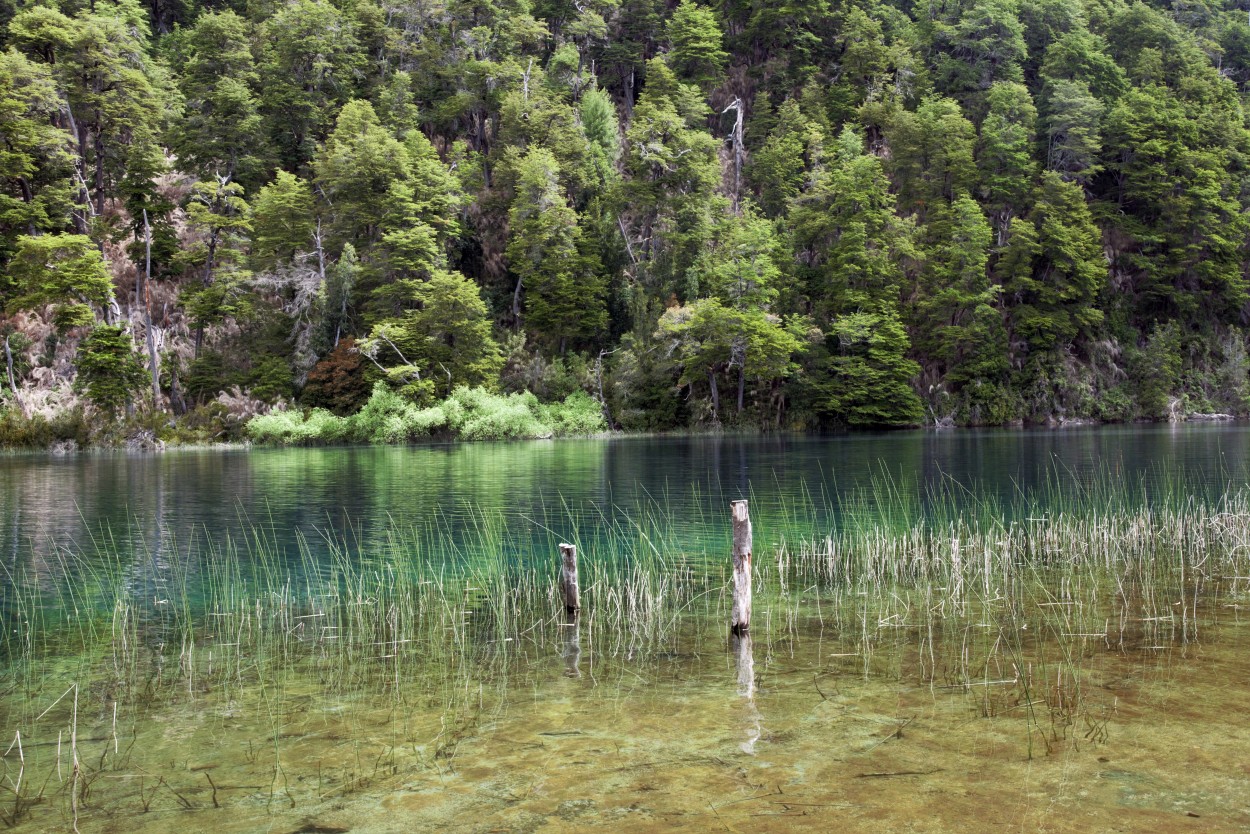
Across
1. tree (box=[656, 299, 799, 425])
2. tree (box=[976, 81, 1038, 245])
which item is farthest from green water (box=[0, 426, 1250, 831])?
tree (box=[976, 81, 1038, 245])

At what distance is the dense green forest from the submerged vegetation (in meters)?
33.0

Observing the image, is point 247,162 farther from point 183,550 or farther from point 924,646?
point 924,646

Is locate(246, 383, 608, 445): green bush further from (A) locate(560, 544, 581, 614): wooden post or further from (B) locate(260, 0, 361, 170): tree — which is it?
(A) locate(560, 544, 581, 614): wooden post

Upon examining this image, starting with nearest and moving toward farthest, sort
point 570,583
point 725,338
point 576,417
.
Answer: point 570,583
point 725,338
point 576,417

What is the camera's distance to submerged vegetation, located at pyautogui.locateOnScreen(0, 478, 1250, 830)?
235 inches

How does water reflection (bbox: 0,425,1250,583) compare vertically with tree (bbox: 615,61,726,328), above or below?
below

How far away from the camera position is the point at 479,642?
9.06 metres

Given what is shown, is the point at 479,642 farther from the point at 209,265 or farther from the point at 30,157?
the point at 30,157

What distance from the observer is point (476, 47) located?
62156 mm

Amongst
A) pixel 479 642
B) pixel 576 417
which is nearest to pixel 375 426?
pixel 576 417

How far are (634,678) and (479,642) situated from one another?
2.10 metres

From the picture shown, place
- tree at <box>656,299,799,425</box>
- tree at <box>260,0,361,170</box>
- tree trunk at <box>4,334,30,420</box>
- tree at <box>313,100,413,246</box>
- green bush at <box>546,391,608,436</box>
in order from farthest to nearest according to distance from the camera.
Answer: tree at <box>260,0,361,170</box>, tree at <box>313,100,413,246</box>, green bush at <box>546,391,608,436</box>, tree at <box>656,299,799,425</box>, tree trunk at <box>4,334,30,420</box>

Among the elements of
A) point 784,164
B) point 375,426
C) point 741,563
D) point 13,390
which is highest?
point 784,164

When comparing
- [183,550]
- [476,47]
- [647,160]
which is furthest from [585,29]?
[183,550]
